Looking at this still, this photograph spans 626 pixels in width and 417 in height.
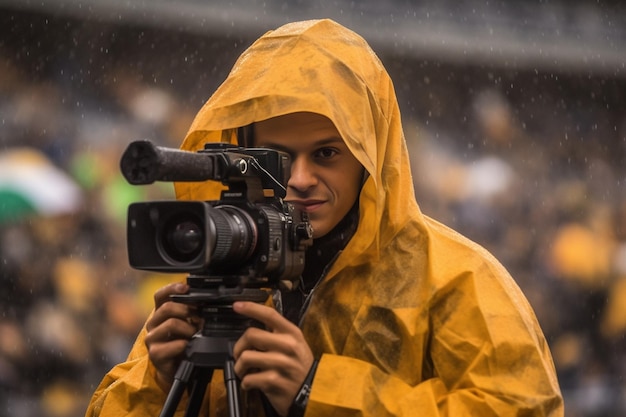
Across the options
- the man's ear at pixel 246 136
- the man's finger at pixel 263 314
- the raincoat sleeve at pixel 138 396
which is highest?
the man's ear at pixel 246 136

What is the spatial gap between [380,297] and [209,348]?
334 mm

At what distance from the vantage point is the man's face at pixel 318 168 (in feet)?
6.17

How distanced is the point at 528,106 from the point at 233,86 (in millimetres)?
3911

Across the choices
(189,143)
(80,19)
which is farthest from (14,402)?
(189,143)

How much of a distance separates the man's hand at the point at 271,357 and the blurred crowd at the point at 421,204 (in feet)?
9.12

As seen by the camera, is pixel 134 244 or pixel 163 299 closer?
pixel 134 244

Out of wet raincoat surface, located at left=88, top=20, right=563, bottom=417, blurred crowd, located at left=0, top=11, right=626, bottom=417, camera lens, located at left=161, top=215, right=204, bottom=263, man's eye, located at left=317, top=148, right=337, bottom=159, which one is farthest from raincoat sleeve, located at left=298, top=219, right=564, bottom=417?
blurred crowd, located at left=0, top=11, right=626, bottom=417

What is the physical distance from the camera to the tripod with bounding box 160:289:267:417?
1.62 metres

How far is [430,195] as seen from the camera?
17.7 ft

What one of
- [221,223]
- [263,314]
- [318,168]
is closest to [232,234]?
[221,223]

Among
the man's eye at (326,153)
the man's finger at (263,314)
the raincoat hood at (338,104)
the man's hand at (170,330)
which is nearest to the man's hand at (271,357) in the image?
the man's finger at (263,314)

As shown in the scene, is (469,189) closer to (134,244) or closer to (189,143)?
(189,143)

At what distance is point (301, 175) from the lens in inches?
73.7

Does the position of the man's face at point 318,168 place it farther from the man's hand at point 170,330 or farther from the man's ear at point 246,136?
the man's hand at point 170,330
